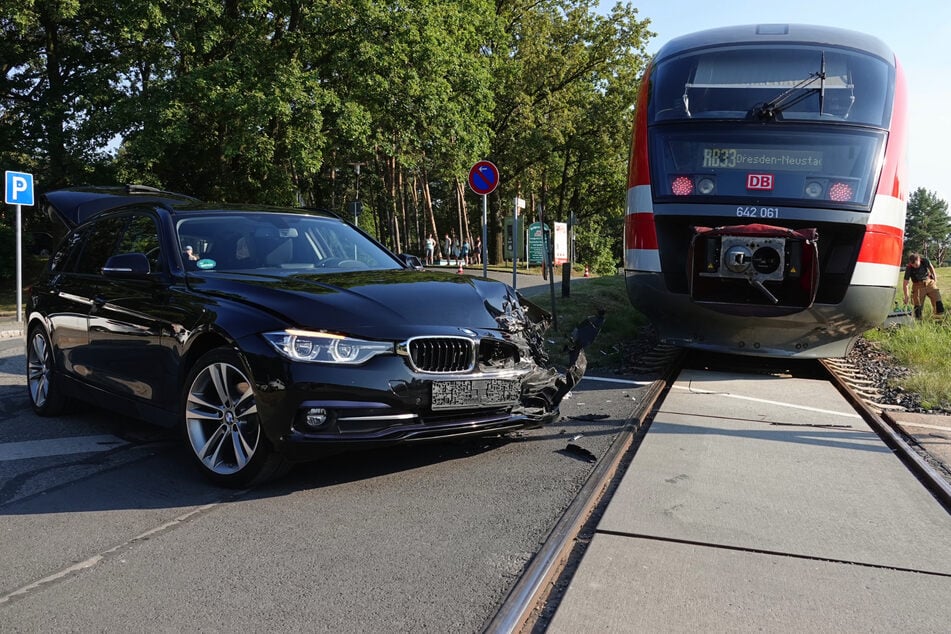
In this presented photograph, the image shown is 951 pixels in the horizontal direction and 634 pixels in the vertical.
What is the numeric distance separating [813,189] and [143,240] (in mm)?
5790

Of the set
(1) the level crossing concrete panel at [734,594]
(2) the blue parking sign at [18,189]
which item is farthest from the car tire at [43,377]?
(2) the blue parking sign at [18,189]

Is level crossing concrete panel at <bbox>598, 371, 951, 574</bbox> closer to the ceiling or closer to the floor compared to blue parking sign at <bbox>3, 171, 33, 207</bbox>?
closer to the floor

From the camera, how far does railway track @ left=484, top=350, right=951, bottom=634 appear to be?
2.91 metres

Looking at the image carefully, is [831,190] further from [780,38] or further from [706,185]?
[780,38]

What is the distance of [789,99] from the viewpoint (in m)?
7.68

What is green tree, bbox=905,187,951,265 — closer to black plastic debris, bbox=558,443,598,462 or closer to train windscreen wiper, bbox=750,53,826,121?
train windscreen wiper, bbox=750,53,826,121

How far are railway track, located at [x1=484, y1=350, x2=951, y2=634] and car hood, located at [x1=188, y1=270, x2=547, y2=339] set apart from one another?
1.09m

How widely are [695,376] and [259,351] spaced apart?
5.47 metres

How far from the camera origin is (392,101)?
21.8m

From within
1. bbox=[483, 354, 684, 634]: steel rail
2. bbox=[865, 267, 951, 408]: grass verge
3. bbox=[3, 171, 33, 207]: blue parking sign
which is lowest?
bbox=[483, 354, 684, 634]: steel rail

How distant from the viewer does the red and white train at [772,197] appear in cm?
730

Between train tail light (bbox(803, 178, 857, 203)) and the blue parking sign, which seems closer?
train tail light (bbox(803, 178, 857, 203))

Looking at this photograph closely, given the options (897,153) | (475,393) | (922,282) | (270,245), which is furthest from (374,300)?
(922,282)

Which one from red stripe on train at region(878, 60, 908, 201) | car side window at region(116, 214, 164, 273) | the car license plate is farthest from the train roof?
car side window at region(116, 214, 164, 273)
